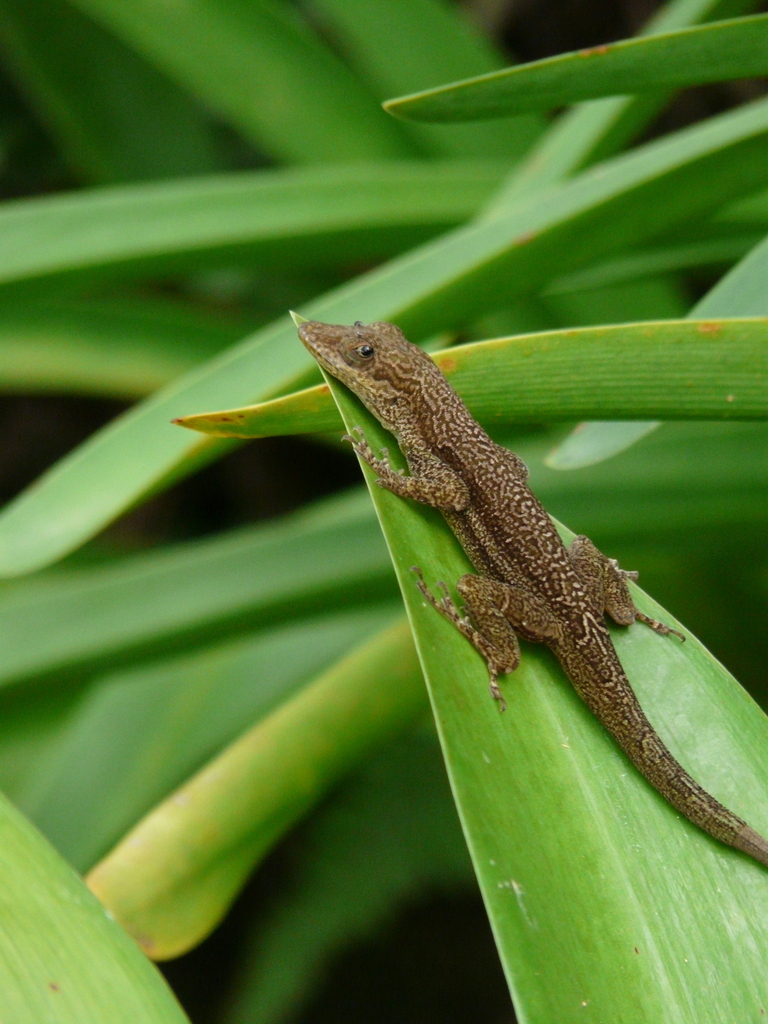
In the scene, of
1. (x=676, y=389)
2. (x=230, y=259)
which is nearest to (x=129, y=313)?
(x=230, y=259)

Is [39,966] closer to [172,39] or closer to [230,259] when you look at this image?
[230,259]

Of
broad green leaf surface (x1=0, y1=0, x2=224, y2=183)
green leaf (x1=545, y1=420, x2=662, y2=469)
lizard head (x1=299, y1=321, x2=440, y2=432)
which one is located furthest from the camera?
broad green leaf surface (x1=0, y1=0, x2=224, y2=183)

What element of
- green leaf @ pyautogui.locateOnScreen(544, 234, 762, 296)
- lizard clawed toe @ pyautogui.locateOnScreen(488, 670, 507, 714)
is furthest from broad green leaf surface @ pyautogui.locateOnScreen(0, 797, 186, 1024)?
green leaf @ pyautogui.locateOnScreen(544, 234, 762, 296)

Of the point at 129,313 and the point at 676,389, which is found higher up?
the point at 129,313

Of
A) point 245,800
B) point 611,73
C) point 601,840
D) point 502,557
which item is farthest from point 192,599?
point 611,73

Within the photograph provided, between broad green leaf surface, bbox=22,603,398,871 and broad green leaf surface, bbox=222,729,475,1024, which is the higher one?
broad green leaf surface, bbox=22,603,398,871

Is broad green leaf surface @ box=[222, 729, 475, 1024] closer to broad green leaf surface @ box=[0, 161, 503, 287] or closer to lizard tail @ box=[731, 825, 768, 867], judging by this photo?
broad green leaf surface @ box=[0, 161, 503, 287]

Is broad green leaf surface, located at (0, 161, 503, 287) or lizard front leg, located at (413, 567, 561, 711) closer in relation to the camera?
lizard front leg, located at (413, 567, 561, 711)
